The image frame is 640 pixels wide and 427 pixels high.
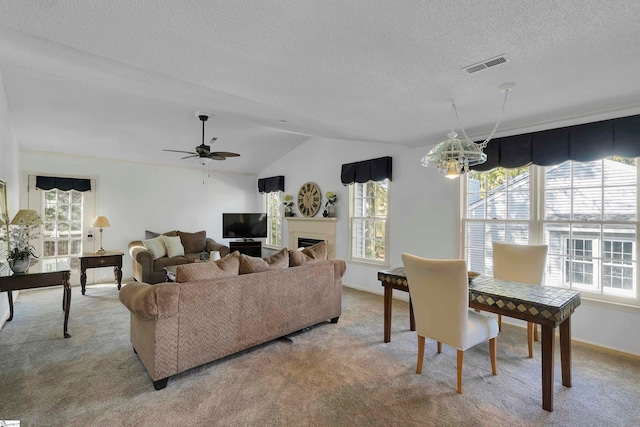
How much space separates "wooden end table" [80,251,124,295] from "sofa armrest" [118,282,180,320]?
339 centimetres

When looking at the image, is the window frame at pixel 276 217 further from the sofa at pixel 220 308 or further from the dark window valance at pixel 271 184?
the sofa at pixel 220 308

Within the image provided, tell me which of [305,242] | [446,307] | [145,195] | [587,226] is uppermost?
[145,195]

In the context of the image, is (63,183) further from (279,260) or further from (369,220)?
(369,220)

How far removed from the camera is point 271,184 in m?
7.30

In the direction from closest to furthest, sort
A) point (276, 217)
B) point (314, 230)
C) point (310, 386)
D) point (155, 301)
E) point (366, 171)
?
point (155, 301), point (310, 386), point (366, 171), point (314, 230), point (276, 217)

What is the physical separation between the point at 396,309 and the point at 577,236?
2.27 meters

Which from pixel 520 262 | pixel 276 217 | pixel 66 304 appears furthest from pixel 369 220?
pixel 66 304

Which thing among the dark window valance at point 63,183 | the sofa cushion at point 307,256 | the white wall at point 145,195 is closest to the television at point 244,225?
the white wall at point 145,195

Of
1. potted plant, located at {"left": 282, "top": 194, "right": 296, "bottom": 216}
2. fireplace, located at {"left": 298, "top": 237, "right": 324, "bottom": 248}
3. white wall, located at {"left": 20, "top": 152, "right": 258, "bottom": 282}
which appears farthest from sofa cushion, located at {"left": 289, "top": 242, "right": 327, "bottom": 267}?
white wall, located at {"left": 20, "top": 152, "right": 258, "bottom": 282}

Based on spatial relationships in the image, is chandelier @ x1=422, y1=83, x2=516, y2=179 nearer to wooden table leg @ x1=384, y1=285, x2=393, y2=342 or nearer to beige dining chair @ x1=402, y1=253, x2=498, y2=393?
beige dining chair @ x1=402, y1=253, x2=498, y2=393

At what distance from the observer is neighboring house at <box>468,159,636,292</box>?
301 centimetres

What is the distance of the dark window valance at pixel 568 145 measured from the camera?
2.86 meters

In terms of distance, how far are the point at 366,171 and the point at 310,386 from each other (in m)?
3.62

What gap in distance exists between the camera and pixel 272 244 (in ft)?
24.7
